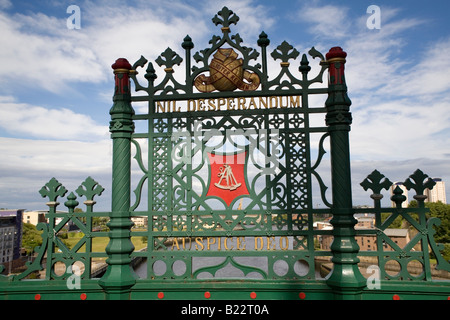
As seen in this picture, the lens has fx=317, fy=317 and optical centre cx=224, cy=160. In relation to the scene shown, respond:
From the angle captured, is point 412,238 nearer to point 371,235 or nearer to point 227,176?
point 371,235

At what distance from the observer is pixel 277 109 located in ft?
14.2

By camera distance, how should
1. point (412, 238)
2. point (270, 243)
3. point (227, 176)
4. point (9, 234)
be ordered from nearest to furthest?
point (412, 238)
point (270, 243)
point (227, 176)
point (9, 234)

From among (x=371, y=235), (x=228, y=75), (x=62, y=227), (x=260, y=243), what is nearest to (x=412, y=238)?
(x=371, y=235)

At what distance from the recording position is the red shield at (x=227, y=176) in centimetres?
426

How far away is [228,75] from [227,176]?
4.54 ft

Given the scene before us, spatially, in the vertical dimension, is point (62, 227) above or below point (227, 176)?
below

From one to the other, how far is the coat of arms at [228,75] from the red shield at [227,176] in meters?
0.94

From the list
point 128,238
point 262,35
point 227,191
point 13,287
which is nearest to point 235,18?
point 262,35

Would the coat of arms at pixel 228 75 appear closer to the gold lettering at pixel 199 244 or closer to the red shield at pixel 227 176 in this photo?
the red shield at pixel 227 176

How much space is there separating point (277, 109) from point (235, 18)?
142 cm

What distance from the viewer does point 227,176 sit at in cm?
428

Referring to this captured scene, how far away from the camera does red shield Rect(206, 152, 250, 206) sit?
4.26 m

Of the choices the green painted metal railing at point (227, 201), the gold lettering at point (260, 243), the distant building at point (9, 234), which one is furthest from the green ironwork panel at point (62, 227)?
the distant building at point (9, 234)
